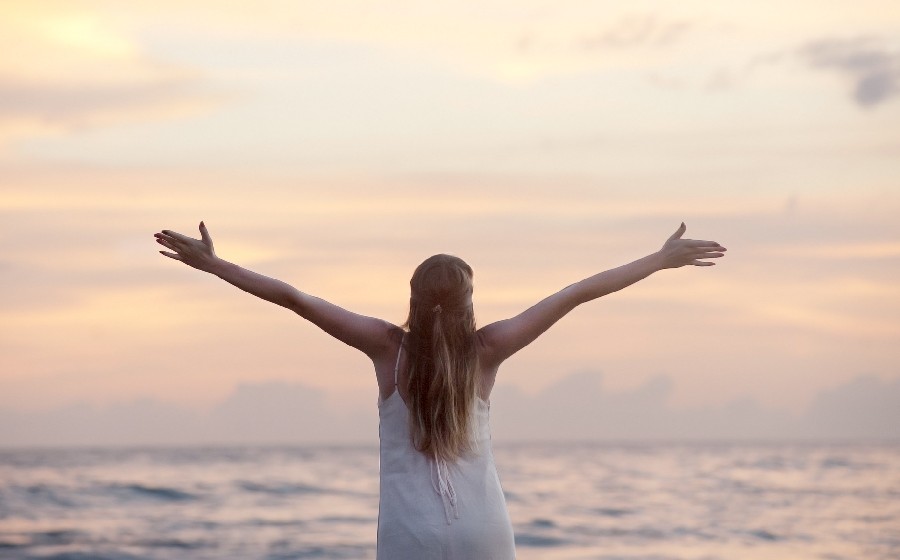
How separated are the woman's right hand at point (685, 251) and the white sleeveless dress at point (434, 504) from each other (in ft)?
2.93

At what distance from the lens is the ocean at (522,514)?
1769 centimetres

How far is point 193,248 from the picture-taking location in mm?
3924

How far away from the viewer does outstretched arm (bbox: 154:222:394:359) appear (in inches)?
151

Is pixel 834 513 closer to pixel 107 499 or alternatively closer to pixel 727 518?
pixel 727 518

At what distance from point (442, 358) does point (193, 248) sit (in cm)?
86

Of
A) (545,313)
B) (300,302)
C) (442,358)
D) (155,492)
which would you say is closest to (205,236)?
(300,302)

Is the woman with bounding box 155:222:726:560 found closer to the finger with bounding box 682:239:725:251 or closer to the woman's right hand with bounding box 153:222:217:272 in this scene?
the woman's right hand with bounding box 153:222:217:272

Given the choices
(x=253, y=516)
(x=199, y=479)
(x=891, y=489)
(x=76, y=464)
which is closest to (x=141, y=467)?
(x=76, y=464)

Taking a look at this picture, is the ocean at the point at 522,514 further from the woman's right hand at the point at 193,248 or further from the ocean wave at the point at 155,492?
the woman's right hand at the point at 193,248

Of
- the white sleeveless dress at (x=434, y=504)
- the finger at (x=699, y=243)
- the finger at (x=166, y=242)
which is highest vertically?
the finger at (x=699, y=243)

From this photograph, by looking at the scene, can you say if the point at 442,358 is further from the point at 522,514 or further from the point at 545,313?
the point at 522,514

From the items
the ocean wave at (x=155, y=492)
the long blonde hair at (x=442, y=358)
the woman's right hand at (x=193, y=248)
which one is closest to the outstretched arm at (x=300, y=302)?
the woman's right hand at (x=193, y=248)

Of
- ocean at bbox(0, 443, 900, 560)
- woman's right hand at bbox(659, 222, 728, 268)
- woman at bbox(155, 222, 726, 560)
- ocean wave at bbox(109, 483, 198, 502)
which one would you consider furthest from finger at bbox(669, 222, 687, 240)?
ocean wave at bbox(109, 483, 198, 502)

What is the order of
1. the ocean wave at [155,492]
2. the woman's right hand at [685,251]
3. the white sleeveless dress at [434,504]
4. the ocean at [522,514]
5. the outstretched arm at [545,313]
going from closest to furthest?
the white sleeveless dress at [434,504] < the outstretched arm at [545,313] < the woman's right hand at [685,251] < the ocean at [522,514] < the ocean wave at [155,492]
